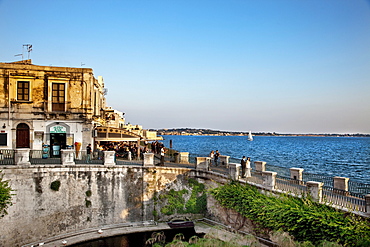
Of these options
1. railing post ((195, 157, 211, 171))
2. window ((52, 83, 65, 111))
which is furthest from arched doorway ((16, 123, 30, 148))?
railing post ((195, 157, 211, 171))

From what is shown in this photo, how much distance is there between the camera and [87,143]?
2292 centimetres

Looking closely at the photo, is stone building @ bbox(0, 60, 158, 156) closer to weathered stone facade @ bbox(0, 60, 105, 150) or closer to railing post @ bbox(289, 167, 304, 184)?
weathered stone facade @ bbox(0, 60, 105, 150)

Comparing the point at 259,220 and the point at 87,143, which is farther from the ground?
the point at 87,143

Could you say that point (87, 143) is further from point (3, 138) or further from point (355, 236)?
point (355, 236)

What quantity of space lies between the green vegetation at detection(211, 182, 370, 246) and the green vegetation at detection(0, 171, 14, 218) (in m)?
12.5

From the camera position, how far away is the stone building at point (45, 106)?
2142 centimetres

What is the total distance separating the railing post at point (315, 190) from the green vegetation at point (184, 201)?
8140mm

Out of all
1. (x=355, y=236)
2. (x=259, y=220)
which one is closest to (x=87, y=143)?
(x=259, y=220)

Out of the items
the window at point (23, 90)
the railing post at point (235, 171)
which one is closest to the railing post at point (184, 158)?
the railing post at point (235, 171)

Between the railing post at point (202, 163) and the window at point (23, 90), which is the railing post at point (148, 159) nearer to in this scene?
the railing post at point (202, 163)

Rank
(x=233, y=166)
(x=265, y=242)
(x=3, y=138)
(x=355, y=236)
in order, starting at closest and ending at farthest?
(x=355, y=236), (x=265, y=242), (x=233, y=166), (x=3, y=138)

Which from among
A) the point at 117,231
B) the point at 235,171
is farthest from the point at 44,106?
the point at 235,171

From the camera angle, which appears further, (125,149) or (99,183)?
(125,149)

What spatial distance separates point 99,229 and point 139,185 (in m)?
3.63
